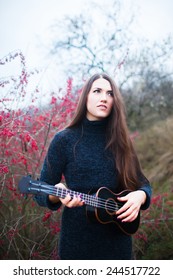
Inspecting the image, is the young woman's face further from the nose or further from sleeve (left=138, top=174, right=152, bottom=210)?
sleeve (left=138, top=174, right=152, bottom=210)

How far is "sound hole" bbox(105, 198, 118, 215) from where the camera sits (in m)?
1.73

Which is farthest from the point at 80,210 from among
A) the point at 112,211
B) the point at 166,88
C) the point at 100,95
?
the point at 166,88

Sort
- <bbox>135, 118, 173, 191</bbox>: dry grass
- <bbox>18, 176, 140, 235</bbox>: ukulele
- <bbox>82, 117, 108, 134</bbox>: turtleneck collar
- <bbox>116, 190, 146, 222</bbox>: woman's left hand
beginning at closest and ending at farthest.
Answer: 1. <bbox>18, 176, 140, 235</bbox>: ukulele
2. <bbox>116, 190, 146, 222</bbox>: woman's left hand
3. <bbox>82, 117, 108, 134</bbox>: turtleneck collar
4. <bbox>135, 118, 173, 191</bbox>: dry grass

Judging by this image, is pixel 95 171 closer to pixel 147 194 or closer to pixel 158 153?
pixel 147 194

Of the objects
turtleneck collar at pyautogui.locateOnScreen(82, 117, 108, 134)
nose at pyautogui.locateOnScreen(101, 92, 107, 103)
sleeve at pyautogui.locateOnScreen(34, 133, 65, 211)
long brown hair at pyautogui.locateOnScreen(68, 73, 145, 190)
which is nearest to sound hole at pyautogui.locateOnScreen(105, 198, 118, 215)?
long brown hair at pyautogui.locateOnScreen(68, 73, 145, 190)

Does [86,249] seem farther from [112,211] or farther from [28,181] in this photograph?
[28,181]

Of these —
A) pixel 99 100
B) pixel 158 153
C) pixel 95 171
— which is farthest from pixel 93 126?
pixel 158 153

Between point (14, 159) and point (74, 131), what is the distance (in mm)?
1023

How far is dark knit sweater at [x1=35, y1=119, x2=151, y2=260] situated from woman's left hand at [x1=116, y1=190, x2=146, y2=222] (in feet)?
0.25

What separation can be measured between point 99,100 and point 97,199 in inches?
24.6

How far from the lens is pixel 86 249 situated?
1.77 metres

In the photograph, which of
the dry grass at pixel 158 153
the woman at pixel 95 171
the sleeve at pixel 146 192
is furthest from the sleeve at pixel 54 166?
the dry grass at pixel 158 153

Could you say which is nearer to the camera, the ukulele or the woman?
the ukulele

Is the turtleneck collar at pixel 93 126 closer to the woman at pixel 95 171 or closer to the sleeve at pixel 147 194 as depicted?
the woman at pixel 95 171
